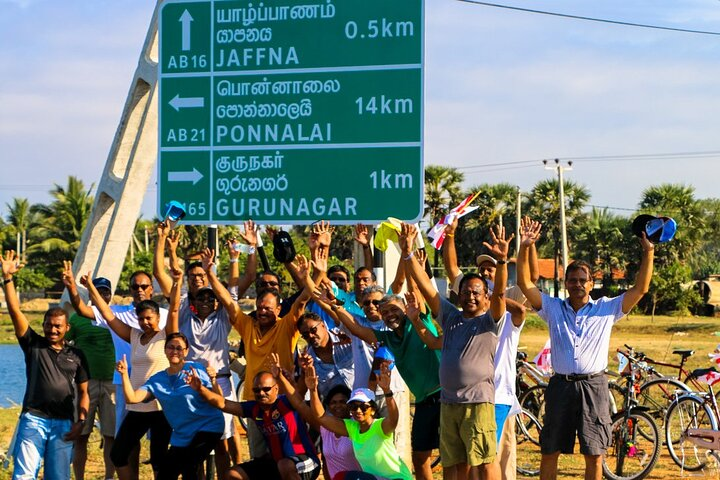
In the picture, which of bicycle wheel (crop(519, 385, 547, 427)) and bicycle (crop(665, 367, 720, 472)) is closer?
bicycle (crop(665, 367, 720, 472))

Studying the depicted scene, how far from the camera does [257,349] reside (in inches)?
313

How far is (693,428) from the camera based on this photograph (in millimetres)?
9594

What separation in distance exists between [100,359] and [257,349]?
1757mm

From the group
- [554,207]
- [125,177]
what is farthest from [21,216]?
[125,177]

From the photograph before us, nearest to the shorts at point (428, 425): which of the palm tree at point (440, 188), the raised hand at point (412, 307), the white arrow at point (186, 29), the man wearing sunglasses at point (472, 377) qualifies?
the man wearing sunglasses at point (472, 377)

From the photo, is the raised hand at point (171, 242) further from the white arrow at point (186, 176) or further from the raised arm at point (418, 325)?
the raised arm at point (418, 325)

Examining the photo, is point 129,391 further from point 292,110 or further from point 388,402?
point 292,110

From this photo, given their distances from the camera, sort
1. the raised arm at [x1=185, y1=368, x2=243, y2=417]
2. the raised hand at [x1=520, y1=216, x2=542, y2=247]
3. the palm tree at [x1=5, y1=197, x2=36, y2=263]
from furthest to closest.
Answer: the palm tree at [x1=5, y1=197, x2=36, y2=263]
the raised arm at [x1=185, y1=368, x2=243, y2=417]
the raised hand at [x1=520, y1=216, x2=542, y2=247]

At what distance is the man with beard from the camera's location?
7.46 m

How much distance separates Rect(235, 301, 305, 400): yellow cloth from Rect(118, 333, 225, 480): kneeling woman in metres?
0.37

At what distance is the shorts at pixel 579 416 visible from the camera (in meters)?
7.45

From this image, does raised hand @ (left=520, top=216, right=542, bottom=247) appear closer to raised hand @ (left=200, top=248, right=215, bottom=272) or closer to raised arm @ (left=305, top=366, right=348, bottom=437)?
raised arm @ (left=305, top=366, right=348, bottom=437)

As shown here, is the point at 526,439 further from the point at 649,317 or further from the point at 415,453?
the point at 649,317

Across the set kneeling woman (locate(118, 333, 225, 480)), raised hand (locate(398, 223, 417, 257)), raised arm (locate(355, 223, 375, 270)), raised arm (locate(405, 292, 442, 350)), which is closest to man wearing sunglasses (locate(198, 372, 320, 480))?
kneeling woman (locate(118, 333, 225, 480))
